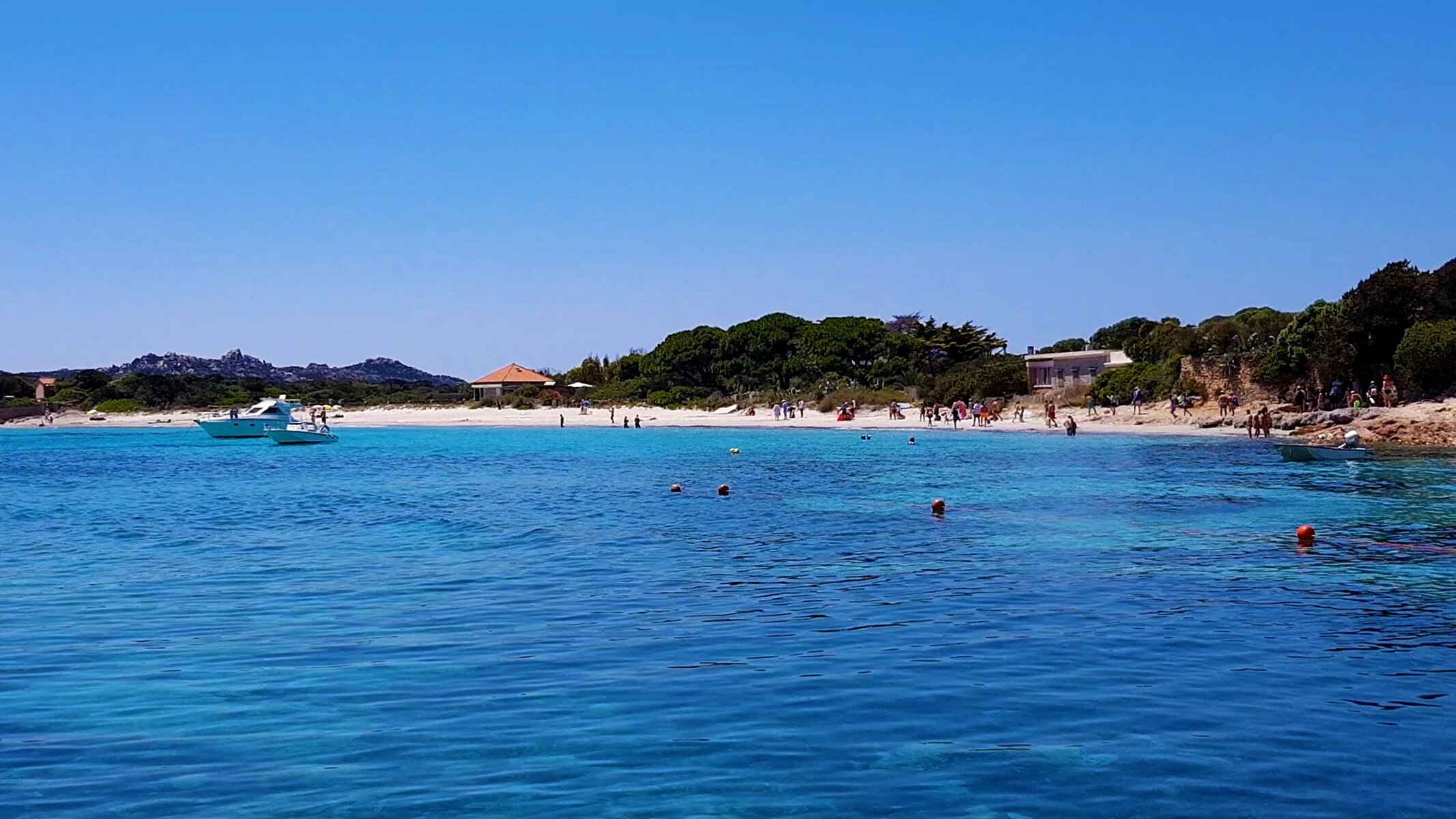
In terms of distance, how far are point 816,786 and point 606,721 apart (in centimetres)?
190

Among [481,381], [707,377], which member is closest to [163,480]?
[707,377]

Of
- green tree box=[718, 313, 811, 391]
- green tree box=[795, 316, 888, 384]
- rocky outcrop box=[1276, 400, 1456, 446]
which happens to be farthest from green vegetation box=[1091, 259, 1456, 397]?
green tree box=[718, 313, 811, 391]

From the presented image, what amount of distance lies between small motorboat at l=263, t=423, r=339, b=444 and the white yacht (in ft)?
1.10

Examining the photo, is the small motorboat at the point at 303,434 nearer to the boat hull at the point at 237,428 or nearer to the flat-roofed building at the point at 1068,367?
the boat hull at the point at 237,428

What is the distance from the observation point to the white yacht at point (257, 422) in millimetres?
66562

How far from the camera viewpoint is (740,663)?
10094 mm

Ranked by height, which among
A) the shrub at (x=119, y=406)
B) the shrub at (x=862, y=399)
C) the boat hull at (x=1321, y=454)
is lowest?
the boat hull at (x=1321, y=454)

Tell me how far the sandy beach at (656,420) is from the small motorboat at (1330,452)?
11.5 m

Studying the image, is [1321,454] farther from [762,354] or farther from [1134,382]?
[762,354]

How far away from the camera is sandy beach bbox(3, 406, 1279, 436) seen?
183ft

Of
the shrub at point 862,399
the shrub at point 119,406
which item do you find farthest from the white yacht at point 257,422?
the shrub at point 119,406

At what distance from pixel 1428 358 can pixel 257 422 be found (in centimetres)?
5632

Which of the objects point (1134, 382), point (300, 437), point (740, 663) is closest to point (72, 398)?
point (300, 437)

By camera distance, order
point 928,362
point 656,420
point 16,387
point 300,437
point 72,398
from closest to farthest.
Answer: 1. point 300,437
2. point 656,420
3. point 928,362
4. point 72,398
5. point 16,387
